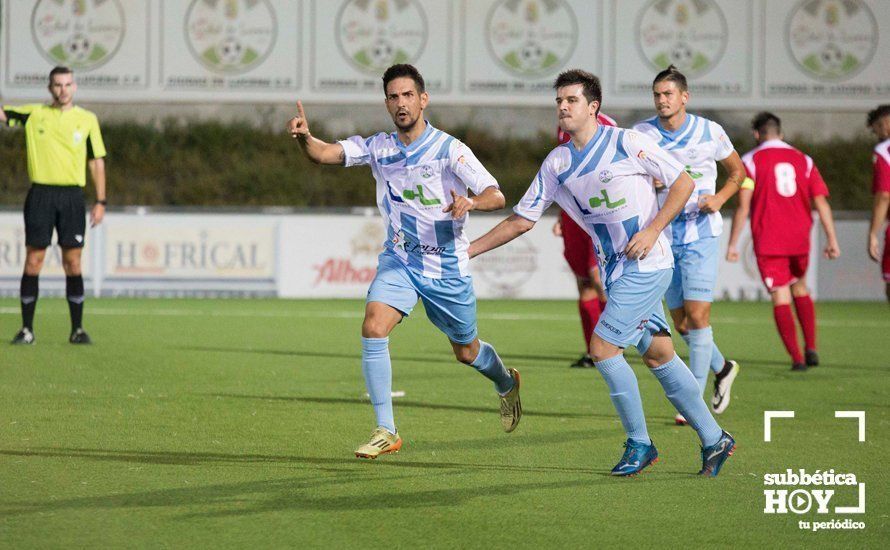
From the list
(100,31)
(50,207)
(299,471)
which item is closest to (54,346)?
(50,207)

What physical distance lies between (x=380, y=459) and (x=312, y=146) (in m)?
1.61

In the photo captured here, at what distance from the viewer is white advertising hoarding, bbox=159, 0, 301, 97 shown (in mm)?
26203

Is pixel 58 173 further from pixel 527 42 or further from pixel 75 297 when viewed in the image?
pixel 527 42

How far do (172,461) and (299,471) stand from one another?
0.67m

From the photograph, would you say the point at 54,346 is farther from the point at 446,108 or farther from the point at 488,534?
the point at 446,108

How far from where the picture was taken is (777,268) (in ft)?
37.5

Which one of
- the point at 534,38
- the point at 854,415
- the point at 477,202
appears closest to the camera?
the point at 477,202

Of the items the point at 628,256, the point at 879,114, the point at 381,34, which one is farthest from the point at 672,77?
the point at 381,34

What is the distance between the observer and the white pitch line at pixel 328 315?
1658 cm

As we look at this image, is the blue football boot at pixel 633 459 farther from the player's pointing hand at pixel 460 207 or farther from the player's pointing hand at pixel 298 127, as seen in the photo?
the player's pointing hand at pixel 298 127

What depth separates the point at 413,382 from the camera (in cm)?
1010

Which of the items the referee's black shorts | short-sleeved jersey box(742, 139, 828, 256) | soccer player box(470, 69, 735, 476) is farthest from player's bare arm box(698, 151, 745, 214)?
the referee's black shorts

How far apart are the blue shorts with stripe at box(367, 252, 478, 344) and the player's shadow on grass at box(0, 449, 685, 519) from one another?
86 centimetres

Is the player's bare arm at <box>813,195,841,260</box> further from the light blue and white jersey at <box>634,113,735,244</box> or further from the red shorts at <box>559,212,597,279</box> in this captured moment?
the light blue and white jersey at <box>634,113,735,244</box>
